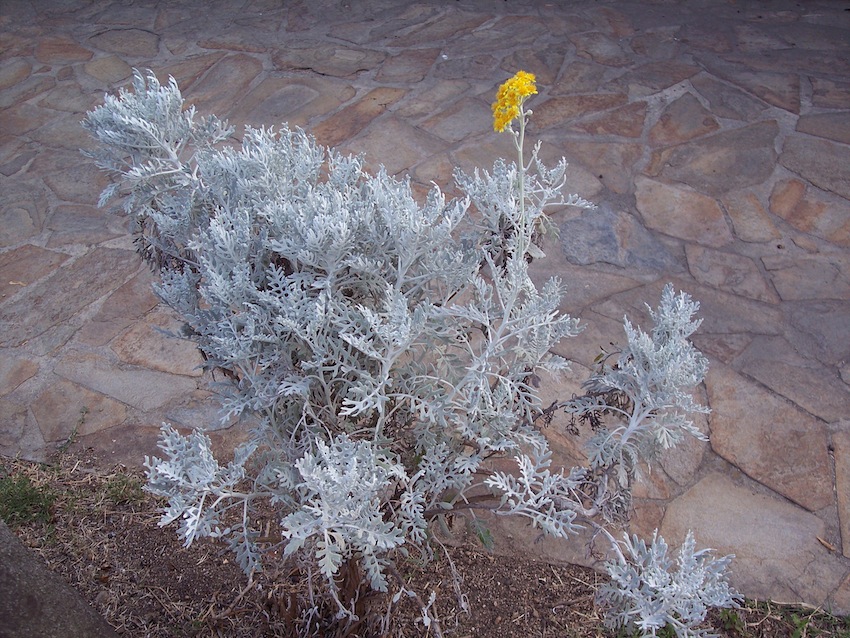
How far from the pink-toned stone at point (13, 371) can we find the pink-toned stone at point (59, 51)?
3.00 m

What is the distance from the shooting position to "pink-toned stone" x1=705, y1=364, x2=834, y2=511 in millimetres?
2602

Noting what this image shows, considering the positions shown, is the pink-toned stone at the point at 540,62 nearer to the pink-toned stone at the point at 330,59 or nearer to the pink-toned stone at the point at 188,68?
the pink-toned stone at the point at 330,59

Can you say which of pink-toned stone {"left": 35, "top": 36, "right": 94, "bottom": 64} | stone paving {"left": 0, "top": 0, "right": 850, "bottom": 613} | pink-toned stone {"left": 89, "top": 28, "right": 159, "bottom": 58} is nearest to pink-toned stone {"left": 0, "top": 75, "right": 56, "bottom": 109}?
stone paving {"left": 0, "top": 0, "right": 850, "bottom": 613}

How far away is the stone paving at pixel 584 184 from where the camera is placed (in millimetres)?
2691

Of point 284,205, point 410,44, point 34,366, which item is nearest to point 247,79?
point 410,44

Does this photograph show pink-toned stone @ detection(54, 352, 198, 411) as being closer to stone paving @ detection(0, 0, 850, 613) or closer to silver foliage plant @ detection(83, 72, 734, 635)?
stone paving @ detection(0, 0, 850, 613)

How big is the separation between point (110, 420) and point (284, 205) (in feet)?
5.30

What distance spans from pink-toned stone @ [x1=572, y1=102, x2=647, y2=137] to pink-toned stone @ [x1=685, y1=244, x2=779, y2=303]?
1.00 metres

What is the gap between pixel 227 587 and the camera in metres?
2.28

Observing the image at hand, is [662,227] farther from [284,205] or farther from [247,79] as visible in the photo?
[247,79]

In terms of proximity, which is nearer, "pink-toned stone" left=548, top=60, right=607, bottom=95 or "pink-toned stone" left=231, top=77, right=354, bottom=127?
"pink-toned stone" left=231, top=77, right=354, bottom=127

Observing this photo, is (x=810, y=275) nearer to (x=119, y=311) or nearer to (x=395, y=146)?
(x=395, y=146)

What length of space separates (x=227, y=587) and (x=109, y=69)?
4.15 m

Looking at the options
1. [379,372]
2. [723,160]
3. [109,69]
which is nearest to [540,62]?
[723,160]
